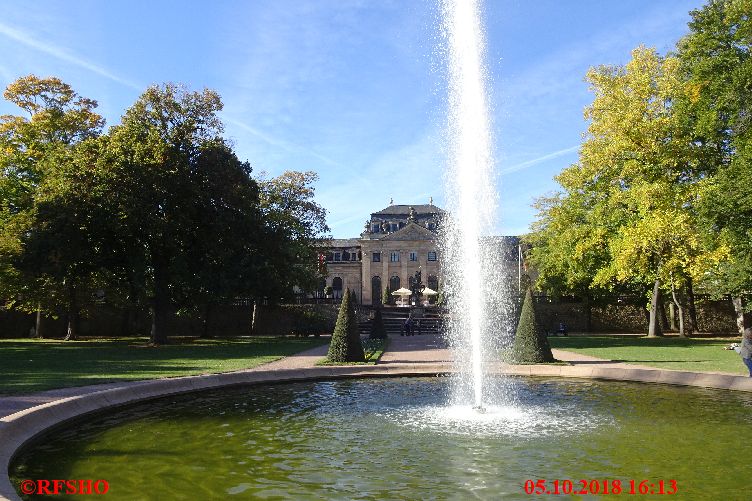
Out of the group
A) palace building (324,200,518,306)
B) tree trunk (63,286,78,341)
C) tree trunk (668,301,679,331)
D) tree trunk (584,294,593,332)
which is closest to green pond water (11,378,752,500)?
tree trunk (63,286,78,341)

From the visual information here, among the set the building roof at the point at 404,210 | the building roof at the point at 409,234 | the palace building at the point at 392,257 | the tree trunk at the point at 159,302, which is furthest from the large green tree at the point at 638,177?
the building roof at the point at 404,210

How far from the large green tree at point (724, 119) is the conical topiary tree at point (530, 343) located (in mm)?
11497

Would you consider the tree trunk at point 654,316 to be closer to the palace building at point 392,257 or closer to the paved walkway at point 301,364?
the paved walkway at point 301,364

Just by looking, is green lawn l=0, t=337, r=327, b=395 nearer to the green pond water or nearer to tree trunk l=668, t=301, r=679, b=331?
the green pond water

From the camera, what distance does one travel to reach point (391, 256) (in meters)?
97.6

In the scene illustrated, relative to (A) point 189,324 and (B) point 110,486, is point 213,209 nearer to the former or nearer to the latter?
(A) point 189,324

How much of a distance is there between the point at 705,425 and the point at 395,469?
6099mm

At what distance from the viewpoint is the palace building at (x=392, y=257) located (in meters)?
96.8

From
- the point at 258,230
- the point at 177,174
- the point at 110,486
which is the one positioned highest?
the point at 177,174

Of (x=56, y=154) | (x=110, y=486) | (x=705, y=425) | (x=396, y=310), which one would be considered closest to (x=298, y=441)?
(x=110, y=486)

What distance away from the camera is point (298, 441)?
9.33 metres

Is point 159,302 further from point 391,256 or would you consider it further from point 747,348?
point 391,256

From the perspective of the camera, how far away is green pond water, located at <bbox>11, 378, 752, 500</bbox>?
707cm

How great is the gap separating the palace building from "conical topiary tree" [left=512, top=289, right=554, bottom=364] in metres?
72.9
